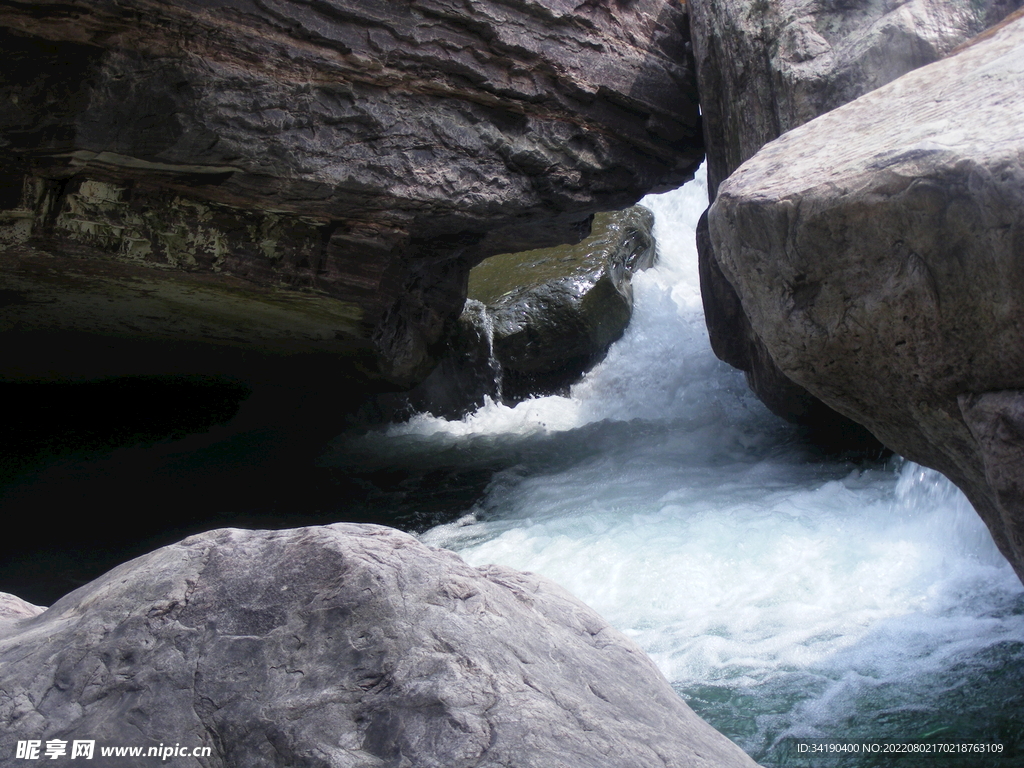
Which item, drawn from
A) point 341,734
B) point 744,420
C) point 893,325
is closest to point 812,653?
point 893,325

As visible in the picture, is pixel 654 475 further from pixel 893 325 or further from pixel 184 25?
pixel 184 25

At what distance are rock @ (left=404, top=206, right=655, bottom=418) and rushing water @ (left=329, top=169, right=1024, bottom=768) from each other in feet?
2.49

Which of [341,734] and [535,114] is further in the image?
[535,114]

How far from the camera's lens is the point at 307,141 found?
4.22m

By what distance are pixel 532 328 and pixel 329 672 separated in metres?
6.91

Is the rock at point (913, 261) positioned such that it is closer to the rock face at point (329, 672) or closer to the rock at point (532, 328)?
the rock face at point (329, 672)

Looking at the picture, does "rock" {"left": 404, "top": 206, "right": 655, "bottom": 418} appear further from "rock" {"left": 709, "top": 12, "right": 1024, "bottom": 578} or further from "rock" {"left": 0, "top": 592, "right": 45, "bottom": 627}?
"rock" {"left": 0, "top": 592, "right": 45, "bottom": 627}

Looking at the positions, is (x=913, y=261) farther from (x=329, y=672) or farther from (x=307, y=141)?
(x=307, y=141)

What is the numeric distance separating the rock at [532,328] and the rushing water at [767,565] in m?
0.76

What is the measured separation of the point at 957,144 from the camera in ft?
6.34

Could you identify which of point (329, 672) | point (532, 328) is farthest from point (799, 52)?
point (532, 328)

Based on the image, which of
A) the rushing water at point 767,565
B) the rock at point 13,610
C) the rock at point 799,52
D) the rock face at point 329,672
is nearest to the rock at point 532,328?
the rushing water at point 767,565

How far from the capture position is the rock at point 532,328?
796 centimetres

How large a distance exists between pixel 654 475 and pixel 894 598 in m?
2.50
